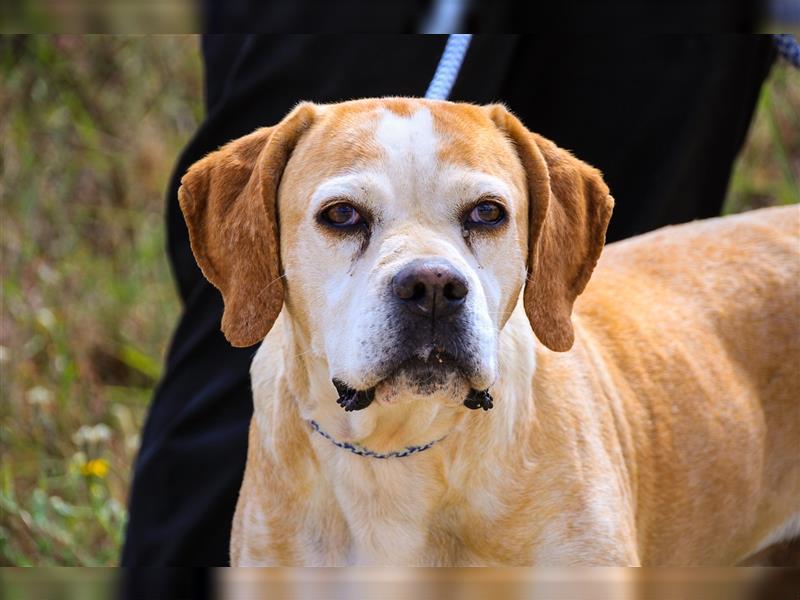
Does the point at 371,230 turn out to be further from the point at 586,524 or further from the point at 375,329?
the point at 586,524

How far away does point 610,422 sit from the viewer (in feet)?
7.54

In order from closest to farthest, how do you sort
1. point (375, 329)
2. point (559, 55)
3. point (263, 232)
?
point (375, 329) → point (263, 232) → point (559, 55)

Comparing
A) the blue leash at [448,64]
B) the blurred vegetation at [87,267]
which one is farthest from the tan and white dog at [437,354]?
the blurred vegetation at [87,267]

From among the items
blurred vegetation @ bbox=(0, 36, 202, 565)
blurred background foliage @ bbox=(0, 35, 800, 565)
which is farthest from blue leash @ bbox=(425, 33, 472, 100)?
blurred vegetation @ bbox=(0, 36, 202, 565)

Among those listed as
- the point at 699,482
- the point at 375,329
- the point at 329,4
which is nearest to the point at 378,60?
the point at 329,4

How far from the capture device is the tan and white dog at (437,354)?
1.90 meters

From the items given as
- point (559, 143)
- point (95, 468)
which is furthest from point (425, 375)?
point (95, 468)

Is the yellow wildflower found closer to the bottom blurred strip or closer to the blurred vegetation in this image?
the blurred vegetation

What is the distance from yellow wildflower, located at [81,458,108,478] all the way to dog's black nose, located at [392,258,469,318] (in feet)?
5.80

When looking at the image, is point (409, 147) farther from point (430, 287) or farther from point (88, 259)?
point (88, 259)

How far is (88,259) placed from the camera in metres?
3.94

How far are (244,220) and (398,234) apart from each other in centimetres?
30

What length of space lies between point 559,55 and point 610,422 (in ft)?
3.40

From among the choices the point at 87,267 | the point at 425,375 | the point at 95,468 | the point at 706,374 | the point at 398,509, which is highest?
the point at 425,375
